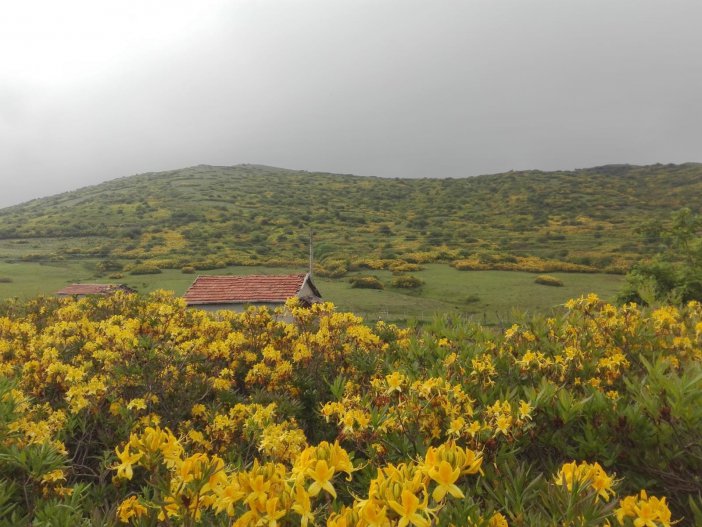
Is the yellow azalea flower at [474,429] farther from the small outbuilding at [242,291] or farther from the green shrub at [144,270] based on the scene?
the green shrub at [144,270]

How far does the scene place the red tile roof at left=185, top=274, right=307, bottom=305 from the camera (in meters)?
19.3

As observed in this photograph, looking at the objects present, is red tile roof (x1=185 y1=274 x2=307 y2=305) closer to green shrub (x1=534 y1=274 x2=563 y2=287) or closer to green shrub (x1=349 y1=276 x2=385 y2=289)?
green shrub (x1=349 y1=276 x2=385 y2=289)

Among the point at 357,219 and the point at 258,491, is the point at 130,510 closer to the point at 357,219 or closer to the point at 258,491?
the point at 258,491

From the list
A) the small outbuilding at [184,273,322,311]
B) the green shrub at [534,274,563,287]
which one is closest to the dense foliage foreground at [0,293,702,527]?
the small outbuilding at [184,273,322,311]

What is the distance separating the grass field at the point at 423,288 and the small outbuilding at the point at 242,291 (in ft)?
16.4

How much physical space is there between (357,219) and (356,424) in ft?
263

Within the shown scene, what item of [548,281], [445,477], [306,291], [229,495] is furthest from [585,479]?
[548,281]

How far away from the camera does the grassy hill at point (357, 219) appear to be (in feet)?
165

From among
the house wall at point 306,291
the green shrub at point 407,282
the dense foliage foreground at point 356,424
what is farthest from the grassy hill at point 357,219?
the dense foliage foreground at point 356,424

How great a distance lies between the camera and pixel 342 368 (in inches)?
177

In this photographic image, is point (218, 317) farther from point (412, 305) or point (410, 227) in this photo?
point (410, 227)

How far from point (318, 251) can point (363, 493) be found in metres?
54.8

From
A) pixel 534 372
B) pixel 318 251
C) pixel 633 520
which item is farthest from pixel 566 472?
pixel 318 251

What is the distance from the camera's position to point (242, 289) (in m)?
20.2
